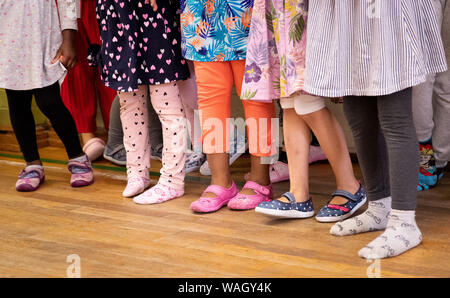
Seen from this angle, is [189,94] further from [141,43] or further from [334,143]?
[334,143]

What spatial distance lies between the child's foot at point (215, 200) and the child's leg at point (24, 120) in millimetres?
858

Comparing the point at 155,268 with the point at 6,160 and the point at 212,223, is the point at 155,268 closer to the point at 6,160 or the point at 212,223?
the point at 212,223

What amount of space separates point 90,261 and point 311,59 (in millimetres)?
790

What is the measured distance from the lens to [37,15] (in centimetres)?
239

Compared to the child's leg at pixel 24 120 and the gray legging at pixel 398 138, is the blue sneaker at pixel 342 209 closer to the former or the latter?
the gray legging at pixel 398 138

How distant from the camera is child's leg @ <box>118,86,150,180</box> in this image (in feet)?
7.50

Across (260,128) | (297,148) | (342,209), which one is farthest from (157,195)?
(342,209)

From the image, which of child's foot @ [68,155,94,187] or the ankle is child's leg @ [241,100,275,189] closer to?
the ankle

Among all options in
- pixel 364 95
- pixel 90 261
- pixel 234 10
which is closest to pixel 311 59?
pixel 364 95

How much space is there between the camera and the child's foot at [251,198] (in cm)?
206

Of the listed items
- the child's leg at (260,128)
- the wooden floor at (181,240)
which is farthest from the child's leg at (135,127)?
the child's leg at (260,128)

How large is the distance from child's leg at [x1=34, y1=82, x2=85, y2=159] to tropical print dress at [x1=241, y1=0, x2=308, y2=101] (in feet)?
2.94

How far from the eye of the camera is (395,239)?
1571mm

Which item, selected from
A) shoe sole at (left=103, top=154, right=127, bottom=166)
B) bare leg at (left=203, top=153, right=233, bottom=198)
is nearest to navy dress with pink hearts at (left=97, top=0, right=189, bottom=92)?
bare leg at (left=203, top=153, right=233, bottom=198)
